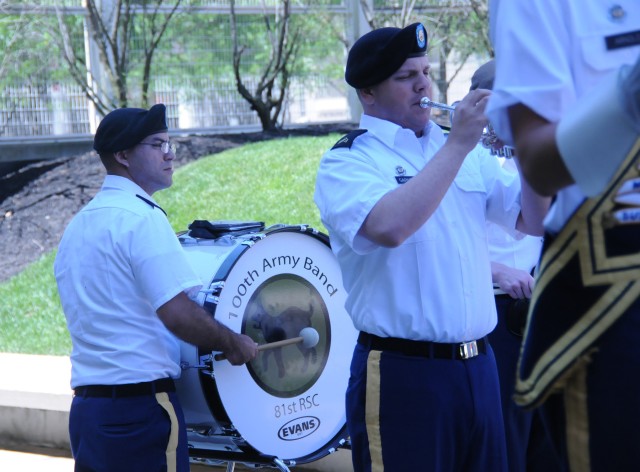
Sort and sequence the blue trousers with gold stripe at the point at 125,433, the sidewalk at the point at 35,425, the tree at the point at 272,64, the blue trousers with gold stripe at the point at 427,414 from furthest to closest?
the tree at the point at 272,64
the sidewalk at the point at 35,425
the blue trousers with gold stripe at the point at 125,433
the blue trousers with gold stripe at the point at 427,414

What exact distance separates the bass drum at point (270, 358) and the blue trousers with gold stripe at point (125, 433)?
0.36 metres

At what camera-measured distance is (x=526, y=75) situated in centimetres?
155

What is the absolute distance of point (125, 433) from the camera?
363 cm

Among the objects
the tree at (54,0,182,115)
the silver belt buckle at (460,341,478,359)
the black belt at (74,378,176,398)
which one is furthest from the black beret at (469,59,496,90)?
the tree at (54,0,182,115)

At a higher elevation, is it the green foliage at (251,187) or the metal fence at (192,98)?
the metal fence at (192,98)

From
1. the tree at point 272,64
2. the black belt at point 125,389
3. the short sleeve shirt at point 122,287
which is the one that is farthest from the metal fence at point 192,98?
the black belt at point 125,389

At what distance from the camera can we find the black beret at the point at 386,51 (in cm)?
306

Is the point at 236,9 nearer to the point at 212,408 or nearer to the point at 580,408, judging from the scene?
the point at 212,408

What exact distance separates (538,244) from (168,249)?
1.31 m

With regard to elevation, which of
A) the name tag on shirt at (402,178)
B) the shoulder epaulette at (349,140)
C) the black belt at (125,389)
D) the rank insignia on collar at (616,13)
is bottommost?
the black belt at (125,389)

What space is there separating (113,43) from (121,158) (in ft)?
30.5

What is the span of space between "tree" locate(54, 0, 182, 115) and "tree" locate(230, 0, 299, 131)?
39.3 inches

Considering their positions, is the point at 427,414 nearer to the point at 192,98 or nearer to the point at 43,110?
the point at 43,110

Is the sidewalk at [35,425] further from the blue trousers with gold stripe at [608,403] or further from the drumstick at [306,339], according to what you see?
the blue trousers with gold stripe at [608,403]
